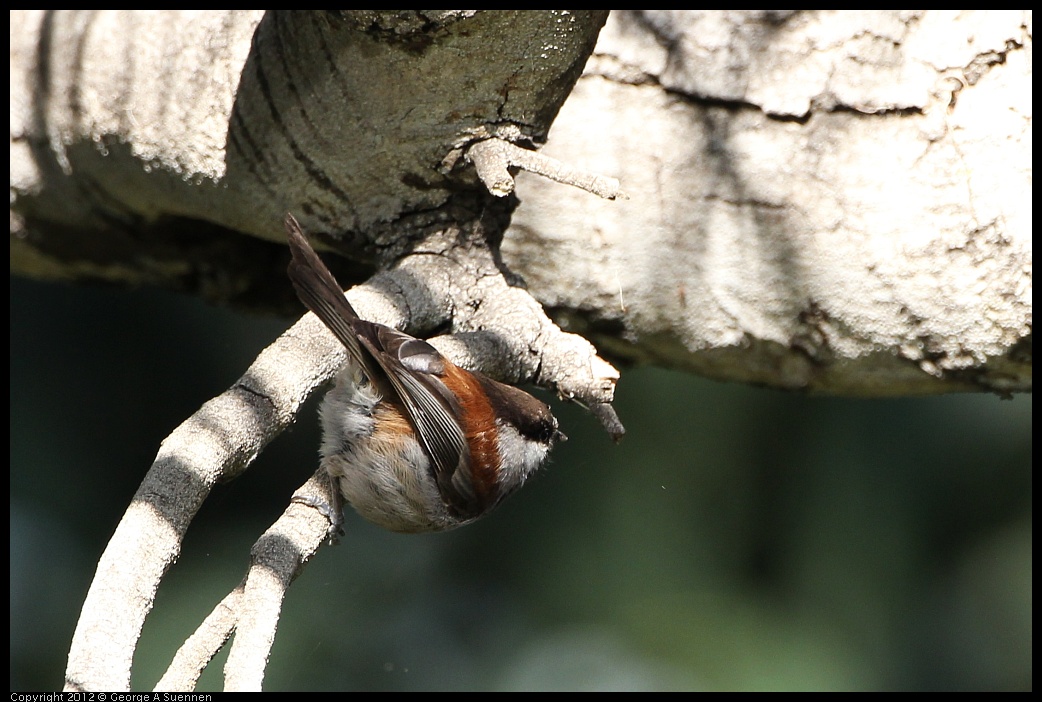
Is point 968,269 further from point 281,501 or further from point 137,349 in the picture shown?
point 137,349

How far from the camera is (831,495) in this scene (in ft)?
15.6

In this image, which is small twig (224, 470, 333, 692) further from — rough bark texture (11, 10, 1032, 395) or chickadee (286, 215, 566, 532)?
rough bark texture (11, 10, 1032, 395)

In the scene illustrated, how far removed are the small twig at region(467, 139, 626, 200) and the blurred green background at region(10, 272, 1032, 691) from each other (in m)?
2.58

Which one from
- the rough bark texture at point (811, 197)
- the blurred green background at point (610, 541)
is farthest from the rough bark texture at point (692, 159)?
the blurred green background at point (610, 541)

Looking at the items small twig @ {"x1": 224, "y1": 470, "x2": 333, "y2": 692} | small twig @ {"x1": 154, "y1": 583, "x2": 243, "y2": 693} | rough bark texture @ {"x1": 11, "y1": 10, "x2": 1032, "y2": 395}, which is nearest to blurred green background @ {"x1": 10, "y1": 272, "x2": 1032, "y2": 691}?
rough bark texture @ {"x1": 11, "y1": 10, "x2": 1032, "y2": 395}

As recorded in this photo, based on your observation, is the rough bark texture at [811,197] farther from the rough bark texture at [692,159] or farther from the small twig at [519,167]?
the small twig at [519,167]

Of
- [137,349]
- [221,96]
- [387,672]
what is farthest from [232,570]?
[221,96]

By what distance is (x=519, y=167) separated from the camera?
221 centimetres

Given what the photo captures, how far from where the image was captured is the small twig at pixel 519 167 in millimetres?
2033

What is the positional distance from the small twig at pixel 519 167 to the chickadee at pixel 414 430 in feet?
1.40

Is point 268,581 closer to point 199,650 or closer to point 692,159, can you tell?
point 199,650

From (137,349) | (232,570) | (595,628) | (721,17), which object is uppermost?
(721,17)
